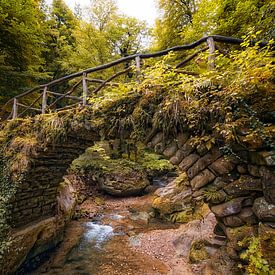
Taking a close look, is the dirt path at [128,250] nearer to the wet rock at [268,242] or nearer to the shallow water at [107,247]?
the shallow water at [107,247]

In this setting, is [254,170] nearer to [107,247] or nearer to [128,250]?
[128,250]

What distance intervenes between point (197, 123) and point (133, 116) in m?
1.04

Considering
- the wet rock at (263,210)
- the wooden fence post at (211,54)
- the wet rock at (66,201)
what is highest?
the wooden fence post at (211,54)

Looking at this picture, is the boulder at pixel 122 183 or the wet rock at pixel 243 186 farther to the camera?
the boulder at pixel 122 183

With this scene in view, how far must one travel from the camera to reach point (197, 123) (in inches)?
111

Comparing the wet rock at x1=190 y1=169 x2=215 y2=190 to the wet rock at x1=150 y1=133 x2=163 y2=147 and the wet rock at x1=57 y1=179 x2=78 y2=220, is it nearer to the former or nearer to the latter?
the wet rock at x1=150 y1=133 x2=163 y2=147

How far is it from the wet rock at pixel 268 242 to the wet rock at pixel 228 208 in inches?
14.6

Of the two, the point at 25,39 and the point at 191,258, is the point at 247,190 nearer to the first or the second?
the point at 191,258

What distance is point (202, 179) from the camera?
119 inches

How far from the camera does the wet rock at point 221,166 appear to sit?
2.75 meters

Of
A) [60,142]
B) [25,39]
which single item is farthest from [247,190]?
[25,39]

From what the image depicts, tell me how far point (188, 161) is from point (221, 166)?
1.57ft

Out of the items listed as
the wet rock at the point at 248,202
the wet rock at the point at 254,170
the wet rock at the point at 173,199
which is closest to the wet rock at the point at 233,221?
the wet rock at the point at 248,202

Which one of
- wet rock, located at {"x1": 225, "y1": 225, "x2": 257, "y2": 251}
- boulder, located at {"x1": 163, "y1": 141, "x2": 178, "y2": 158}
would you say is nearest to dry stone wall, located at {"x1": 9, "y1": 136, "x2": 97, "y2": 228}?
boulder, located at {"x1": 163, "y1": 141, "x2": 178, "y2": 158}
